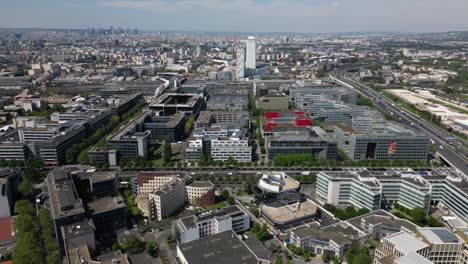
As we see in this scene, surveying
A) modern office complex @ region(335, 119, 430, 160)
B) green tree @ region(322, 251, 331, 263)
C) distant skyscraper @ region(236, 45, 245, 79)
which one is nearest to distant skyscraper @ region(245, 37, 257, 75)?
distant skyscraper @ region(236, 45, 245, 79)

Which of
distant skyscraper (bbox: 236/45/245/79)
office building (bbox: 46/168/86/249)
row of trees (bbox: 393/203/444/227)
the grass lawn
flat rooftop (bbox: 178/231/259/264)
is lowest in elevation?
the grass lawn

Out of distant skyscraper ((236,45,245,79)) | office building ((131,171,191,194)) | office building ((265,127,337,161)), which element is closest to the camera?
office building ((131,171,191,194))

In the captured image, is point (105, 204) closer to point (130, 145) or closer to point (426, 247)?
point (130, 145)

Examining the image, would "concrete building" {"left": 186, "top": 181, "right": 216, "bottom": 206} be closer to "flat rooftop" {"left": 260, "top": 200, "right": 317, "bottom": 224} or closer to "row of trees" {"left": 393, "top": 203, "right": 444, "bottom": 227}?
"flat rooftop" {"left": 260, "top": 200, "right": 317, "bottom": 224}

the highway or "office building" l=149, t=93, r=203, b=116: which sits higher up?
"office building" l=149, t=93, r=203, b=116

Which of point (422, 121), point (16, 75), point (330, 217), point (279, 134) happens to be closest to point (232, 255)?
point (330, 217)

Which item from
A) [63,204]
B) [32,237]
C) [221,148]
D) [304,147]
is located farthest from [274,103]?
[32,237]

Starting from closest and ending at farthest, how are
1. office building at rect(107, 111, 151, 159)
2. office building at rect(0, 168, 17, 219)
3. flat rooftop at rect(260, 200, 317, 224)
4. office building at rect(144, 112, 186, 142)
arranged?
flat rooftop at rect(260, 200, 317, 224) → office building at rect(0, 168, 17, 219) → office building at rect(107, 111, 151, 159) → office building at rect(144, 112, 186, 142)

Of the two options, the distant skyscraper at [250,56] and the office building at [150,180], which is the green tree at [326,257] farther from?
the distant skyscraper at [250,56]
